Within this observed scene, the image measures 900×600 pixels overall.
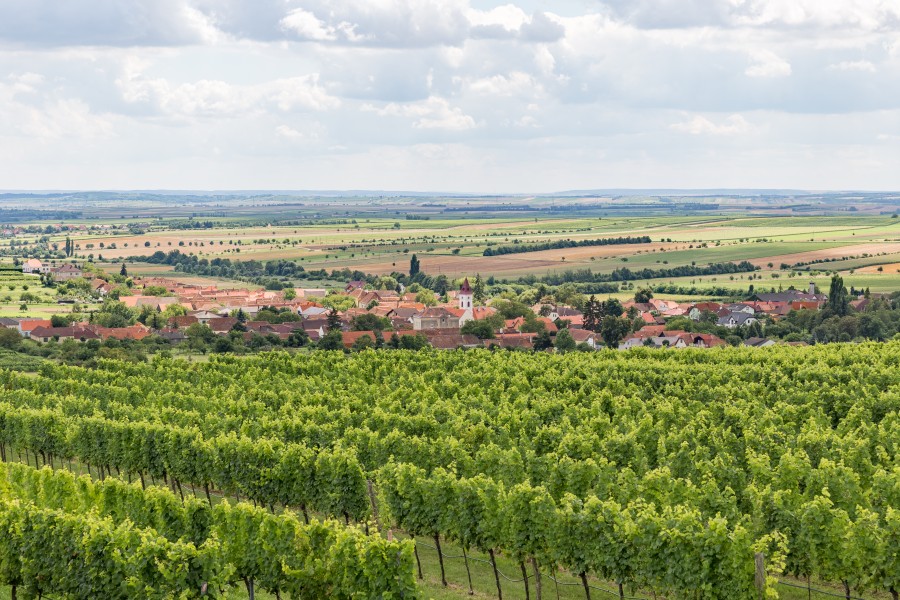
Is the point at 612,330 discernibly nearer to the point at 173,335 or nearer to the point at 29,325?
the point at 173,335

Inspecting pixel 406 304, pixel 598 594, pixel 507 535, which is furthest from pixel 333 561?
pixel 406 304

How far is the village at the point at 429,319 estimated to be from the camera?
375ft

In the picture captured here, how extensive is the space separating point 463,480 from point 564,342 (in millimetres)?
76650

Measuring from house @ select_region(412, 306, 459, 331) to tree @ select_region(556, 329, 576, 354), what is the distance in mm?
21975

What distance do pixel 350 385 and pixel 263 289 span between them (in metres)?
131

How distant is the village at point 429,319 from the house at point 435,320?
0.40ft

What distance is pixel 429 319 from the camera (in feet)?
441

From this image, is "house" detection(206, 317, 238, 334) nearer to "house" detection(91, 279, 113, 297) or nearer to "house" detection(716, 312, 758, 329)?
"house" detection(91, 279, 113, 297)

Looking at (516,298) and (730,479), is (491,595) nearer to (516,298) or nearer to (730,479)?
(730,479)

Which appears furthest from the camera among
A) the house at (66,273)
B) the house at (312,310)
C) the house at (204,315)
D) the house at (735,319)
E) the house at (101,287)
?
the house at (66,273)

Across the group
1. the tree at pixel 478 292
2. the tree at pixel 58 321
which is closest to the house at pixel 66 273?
the tree at pixel 58 321

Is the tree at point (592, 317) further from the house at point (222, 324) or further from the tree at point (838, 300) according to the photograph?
the house at point (222, 324)

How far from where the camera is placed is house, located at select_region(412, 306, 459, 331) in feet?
438

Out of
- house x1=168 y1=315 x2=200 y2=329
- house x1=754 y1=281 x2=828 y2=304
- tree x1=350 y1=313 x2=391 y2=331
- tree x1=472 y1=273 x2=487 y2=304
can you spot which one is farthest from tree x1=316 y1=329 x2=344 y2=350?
house x1=754 y1=281 x2=828 y2=304
